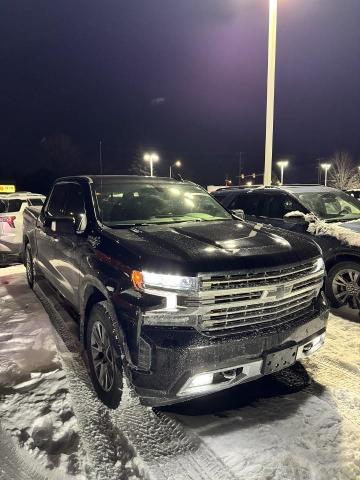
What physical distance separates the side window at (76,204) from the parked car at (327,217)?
317 cm

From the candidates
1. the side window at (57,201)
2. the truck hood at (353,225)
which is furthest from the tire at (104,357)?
the truck hood at (353,225)

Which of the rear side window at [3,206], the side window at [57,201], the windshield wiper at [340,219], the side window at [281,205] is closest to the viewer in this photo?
the side window at [57,201]

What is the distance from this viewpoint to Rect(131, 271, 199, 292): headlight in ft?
9.23

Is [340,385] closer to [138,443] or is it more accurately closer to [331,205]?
[138,443]

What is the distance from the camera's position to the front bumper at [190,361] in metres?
2.76

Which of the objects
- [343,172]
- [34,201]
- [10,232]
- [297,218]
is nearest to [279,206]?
[297,218]

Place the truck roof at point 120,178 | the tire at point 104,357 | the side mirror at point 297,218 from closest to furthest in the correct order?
1. the tire at point 104,357
2. the truck roof at point 120,178
3. the side mirror at point 297,218

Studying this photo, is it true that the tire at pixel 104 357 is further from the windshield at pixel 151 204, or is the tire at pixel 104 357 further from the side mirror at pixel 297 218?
the side mirror at pixel 297 218

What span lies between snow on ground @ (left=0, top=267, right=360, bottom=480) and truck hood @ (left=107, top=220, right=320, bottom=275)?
4.07 ft

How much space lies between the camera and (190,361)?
275cm

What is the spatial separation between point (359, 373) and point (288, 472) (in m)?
1.70

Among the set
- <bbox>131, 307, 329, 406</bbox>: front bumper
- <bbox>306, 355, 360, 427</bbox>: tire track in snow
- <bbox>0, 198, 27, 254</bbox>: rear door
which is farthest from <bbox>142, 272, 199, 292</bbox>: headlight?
<bbox>0, 198, 27, 254</bbox>: rear door

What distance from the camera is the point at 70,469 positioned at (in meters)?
2.67

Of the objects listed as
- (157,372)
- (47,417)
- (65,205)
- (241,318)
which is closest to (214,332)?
(241,318)
